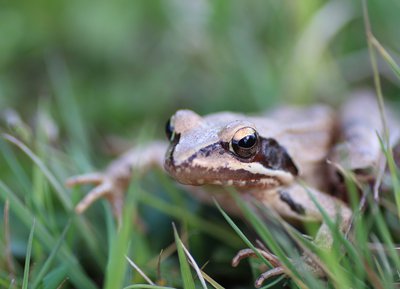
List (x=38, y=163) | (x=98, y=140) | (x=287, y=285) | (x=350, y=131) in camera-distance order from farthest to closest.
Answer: (x=98, y=140) → (x=350, y=131) → (x=38, y=163) → (x=287, y=285)

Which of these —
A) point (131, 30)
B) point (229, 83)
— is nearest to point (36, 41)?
point (131, 30)

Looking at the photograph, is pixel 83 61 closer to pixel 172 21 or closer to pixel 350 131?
pixel 172 21

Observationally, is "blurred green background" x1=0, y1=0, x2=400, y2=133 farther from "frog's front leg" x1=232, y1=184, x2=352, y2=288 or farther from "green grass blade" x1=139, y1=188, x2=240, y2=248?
"green grass blade" x1=139, y1=188, x2=240, y2=248

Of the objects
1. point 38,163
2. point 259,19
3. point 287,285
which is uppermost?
point 259,19

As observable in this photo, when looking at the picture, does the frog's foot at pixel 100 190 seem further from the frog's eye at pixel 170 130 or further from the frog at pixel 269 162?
the frog's eye at pixel 170 130

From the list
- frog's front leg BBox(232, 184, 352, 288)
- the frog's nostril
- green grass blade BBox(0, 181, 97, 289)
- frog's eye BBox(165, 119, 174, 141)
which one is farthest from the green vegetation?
frog's eye BBox(165, 119, 174, 141)

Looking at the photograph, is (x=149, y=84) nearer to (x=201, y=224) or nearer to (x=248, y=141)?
(x=201, y=224)

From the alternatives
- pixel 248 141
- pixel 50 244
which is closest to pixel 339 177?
pixel 248 141
